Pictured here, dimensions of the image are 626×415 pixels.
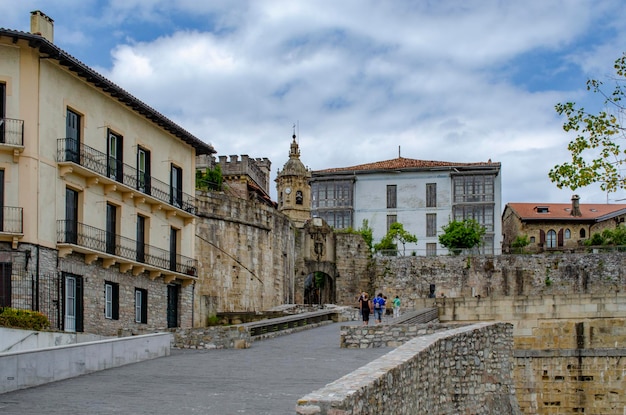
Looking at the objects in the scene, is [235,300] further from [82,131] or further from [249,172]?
[249,172]

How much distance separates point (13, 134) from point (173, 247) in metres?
10.8

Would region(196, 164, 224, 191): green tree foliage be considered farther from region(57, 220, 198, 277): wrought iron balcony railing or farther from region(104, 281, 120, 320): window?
region(104, 281, 120, 320): window

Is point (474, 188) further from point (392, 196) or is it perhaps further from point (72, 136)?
point (72, 136)

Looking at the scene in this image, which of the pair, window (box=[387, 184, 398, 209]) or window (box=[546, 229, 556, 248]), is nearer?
window (box=[387, 184, 398, 209])

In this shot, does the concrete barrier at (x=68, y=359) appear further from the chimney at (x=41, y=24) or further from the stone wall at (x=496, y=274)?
the stone wall at (x=496, y=274)

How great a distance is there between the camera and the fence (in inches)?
1053

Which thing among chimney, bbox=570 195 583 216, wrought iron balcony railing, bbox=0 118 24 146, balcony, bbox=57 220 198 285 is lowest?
balcony, bbox=57 220 198 285

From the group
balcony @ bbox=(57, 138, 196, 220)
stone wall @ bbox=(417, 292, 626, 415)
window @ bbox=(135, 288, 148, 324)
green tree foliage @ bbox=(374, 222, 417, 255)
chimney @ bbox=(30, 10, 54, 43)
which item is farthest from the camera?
green tree foliage @ bbox=(374, 222, 417, 255)

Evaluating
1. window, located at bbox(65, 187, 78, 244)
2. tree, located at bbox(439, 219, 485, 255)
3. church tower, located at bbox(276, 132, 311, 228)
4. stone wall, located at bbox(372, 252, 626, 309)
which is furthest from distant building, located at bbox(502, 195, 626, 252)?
window, located at bbox(65, 187, 78, 244)

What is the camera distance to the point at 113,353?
19.9m

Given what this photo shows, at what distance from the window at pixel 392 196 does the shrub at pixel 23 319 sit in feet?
178

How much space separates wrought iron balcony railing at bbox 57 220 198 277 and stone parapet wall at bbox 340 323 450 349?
342 inches

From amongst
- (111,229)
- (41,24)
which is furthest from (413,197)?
(41,24)

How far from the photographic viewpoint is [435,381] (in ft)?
61.1
